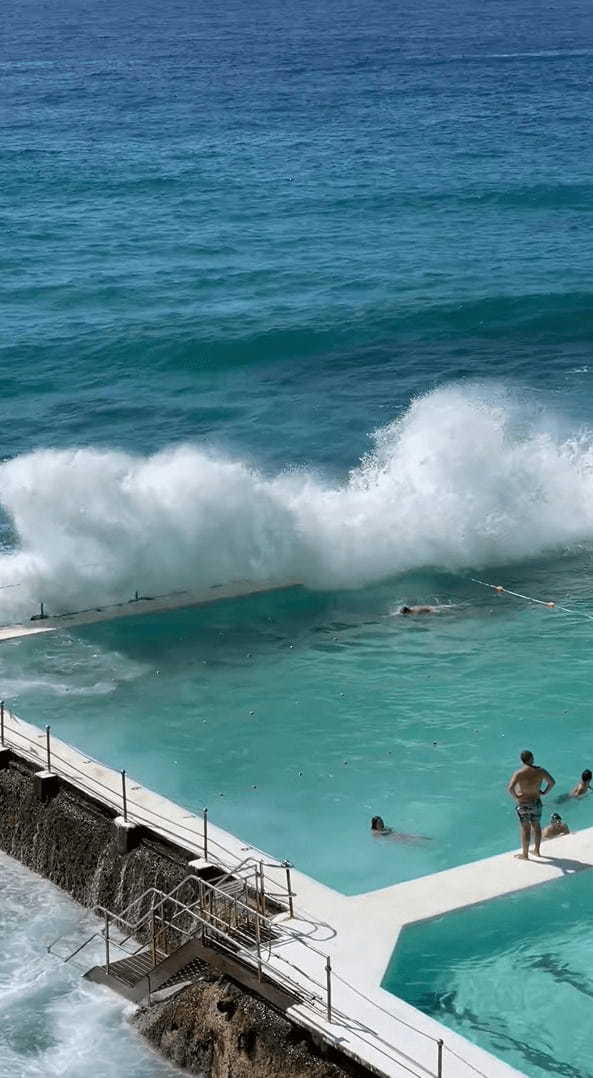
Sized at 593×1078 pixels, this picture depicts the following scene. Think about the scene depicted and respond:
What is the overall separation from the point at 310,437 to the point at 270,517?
24.8 ft

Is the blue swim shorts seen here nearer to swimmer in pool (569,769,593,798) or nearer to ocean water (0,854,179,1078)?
swimmer in pool (569,769,593,798)

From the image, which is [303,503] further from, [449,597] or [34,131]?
[34,131]

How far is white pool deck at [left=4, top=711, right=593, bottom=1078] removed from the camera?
11.8 meters

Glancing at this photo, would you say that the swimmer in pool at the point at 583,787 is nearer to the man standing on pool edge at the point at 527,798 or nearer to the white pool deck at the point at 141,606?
the man standing on pool edge at the point at 527,798

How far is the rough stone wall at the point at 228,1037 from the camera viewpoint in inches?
482

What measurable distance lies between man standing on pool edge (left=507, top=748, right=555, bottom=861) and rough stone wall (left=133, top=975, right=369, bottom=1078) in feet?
10.4

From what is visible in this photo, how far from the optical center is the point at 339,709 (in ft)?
62.6

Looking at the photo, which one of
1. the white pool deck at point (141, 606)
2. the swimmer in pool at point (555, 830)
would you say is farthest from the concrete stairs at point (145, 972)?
the white pool deck at point (141, 606)

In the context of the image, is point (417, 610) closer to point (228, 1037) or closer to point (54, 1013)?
point (54, 1013)

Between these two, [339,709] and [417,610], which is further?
[417,610]

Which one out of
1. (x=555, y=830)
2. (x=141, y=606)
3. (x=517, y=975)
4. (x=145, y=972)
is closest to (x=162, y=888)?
(x=145, y=972)

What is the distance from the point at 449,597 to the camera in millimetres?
23234

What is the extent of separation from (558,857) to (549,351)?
968 inches

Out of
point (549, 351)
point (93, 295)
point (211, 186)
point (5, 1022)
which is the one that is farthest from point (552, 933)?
point (211, 186)
